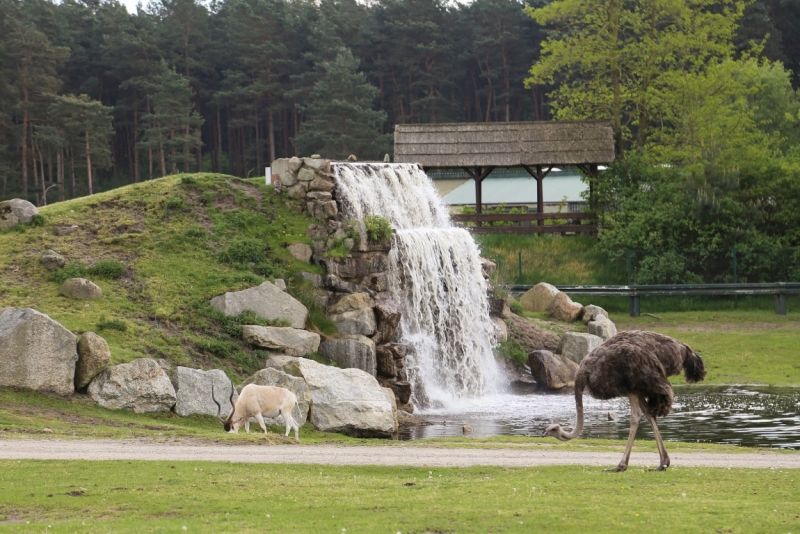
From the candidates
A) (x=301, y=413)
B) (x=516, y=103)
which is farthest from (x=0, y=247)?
(x=516, y=103)

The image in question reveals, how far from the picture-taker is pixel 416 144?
50500 mm

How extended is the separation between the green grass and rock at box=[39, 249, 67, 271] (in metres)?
13.0

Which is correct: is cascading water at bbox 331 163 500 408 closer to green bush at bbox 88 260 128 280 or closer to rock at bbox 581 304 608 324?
rock at bbox 581 304 608 324

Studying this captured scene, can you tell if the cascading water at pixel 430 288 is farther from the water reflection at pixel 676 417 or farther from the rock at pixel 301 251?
the rock at pixel 301 251

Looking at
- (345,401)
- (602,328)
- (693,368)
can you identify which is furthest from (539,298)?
(693,368)

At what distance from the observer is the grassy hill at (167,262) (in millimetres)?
26062

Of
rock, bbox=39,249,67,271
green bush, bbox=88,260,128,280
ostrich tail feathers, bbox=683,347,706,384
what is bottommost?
ostrich tail feathers, bbox=683,347,706,384

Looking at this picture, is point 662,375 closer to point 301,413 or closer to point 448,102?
point 301,413

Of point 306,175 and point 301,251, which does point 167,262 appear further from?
point 306,175

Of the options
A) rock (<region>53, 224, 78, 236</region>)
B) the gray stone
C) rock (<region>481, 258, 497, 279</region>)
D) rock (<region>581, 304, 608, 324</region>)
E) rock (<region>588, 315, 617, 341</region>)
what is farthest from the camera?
rock (<region>581, 304, 608, 324</region>)

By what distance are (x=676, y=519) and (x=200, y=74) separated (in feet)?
266

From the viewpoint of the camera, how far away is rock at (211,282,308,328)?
27875mm

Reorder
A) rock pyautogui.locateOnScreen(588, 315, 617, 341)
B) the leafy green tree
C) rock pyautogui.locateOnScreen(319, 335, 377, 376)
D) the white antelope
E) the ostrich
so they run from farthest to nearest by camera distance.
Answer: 1. the leafy green tree
2. rock pyautogui.locateOnScreen(588, 315, 617, 341)
3. rock pyautogui.locateOnScreen(319, 335, 377, 376)
4. the white antelope
5. the ostrich

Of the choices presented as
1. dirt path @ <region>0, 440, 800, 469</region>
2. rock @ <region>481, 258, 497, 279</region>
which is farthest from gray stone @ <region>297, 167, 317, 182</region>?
dirt path @ <region>0, 440, 800, 469</region>
